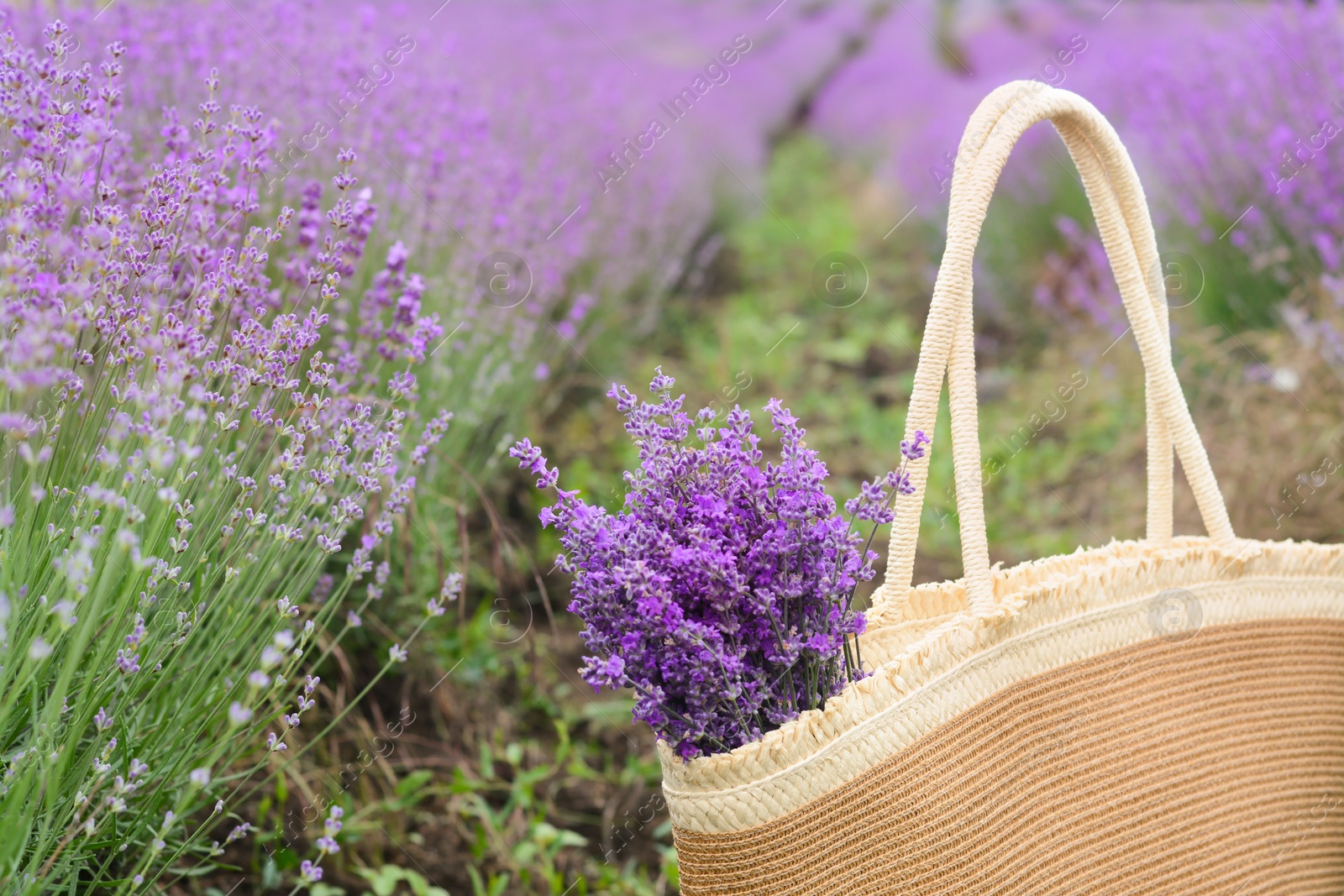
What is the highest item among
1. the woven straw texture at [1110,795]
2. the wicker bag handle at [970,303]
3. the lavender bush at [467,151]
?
the lavender bush at [467,151]

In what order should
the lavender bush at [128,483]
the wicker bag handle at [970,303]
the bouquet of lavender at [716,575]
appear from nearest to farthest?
the lavender bush at [128,483]
the bouquet of lavender at [716,575]
the wicker bag handle at [970,303]

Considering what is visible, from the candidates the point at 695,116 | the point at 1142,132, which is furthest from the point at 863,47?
the point at 1142,132

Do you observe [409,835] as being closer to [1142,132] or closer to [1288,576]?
[1288,576]

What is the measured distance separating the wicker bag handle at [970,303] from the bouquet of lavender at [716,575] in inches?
3.6

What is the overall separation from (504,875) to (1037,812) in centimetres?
79

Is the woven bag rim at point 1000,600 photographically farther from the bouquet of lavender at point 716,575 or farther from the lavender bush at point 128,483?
the lavender bush at point 128,483

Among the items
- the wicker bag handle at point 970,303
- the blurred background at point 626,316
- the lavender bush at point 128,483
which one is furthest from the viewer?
the blurred background at point 626,316

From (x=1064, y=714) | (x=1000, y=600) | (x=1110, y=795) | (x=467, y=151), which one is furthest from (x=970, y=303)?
(x=467, y=151)

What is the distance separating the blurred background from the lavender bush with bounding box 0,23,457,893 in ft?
0.77

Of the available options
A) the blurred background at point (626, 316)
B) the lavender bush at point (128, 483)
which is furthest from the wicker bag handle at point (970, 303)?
the blurred background at point (626, 316)

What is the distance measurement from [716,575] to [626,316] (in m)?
2.45

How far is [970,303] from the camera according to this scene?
0.97 m

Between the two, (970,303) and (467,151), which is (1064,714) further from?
(467,151)

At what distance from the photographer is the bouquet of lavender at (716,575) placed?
2.73 feet
